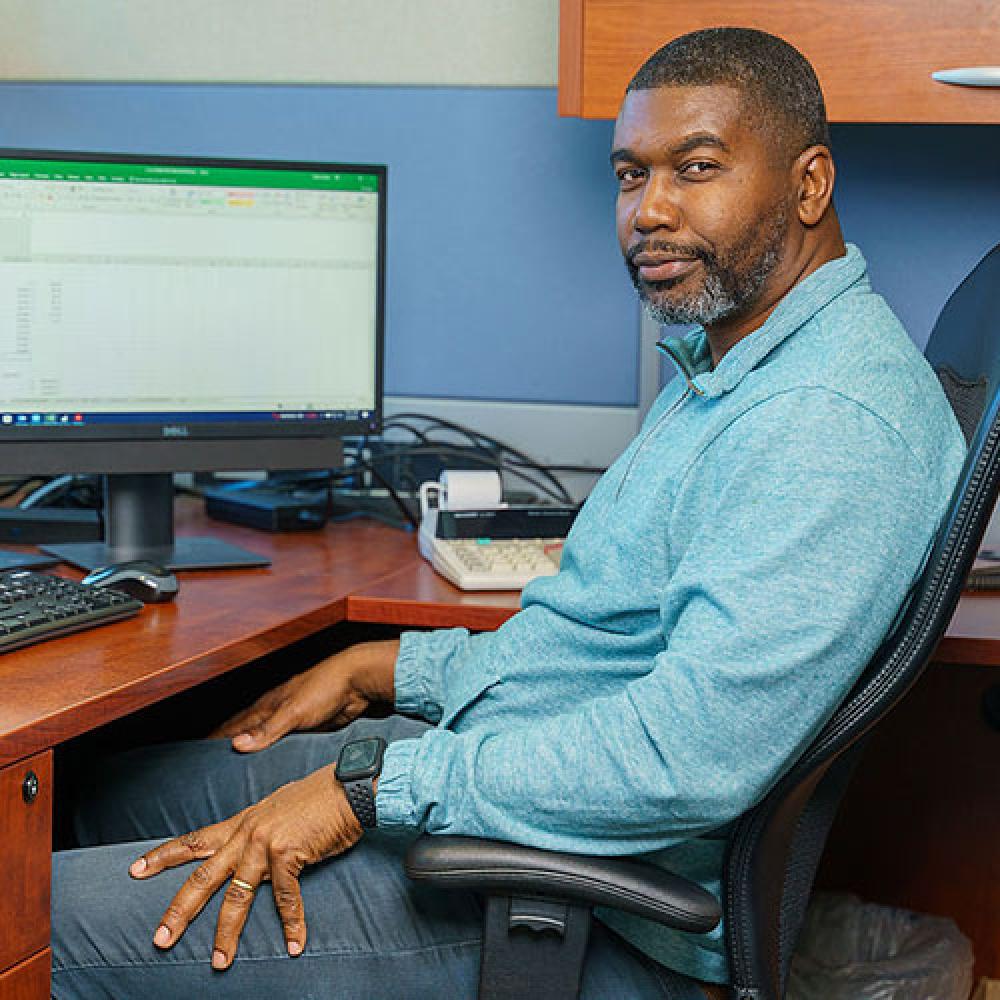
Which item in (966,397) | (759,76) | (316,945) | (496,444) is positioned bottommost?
(316,945)

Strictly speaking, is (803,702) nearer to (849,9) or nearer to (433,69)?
(849,9)

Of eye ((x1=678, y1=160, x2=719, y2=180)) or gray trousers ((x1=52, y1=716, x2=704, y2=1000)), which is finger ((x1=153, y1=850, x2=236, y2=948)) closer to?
gray trousers ((x1=52, y1=716, x2=704, y2=1000))

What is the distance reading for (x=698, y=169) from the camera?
3.64 feet

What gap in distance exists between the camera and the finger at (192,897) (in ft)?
3.44

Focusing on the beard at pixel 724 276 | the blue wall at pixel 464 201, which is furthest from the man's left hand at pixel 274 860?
the blue wall at pixel 464 201

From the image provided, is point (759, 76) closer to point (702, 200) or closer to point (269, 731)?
point (702, 200)

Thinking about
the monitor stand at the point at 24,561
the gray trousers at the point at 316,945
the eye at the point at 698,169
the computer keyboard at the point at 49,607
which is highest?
the eye at the point at 698,169

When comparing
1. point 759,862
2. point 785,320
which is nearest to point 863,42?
point 785,320

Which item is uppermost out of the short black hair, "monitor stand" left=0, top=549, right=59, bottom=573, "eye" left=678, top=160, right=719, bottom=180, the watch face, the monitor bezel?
the short black hair

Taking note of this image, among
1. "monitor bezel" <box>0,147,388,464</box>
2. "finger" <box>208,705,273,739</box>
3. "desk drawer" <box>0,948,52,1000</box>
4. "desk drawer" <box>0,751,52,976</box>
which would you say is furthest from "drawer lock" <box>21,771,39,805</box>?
"monitor bezel" <box>0,147,388,464</box>

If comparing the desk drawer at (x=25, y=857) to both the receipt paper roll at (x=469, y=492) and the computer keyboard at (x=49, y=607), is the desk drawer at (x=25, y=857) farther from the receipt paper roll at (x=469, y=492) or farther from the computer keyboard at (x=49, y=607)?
Result: the receipt paper roll at (x=469, y=492)

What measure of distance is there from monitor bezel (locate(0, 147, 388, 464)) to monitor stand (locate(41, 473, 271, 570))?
0.13ft

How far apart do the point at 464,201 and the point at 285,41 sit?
1.14 ft

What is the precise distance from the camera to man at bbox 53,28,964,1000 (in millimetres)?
909
